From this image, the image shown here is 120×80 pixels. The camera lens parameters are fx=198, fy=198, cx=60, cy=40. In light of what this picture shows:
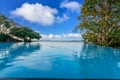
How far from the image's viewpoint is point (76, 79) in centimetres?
533

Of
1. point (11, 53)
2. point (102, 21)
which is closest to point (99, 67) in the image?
point (11, 53)

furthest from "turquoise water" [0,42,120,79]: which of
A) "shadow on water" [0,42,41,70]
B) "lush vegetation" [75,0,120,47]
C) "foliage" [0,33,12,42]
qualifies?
"foliage" [0,33,12,42]

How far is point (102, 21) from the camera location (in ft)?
65.9

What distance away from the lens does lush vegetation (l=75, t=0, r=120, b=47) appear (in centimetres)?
2014

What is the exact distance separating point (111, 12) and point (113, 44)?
391 centimetres

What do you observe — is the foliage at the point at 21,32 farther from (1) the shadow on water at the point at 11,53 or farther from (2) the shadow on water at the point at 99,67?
(2) the shadow on water at the point at 99,67

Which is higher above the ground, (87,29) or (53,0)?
(53,0)

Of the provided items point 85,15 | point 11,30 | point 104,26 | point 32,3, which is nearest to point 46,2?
point 32,3

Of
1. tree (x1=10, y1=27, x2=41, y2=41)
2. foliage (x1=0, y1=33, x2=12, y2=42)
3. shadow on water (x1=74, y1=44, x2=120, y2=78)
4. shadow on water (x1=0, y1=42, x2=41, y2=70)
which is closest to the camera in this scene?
shadow on water (x1=74, y1=44, x2=120, y2=78)

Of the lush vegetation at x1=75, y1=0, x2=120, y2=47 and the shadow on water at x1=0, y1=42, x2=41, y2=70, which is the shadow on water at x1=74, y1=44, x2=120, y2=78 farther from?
the lush vegetation at x1=75, y1=0, x2=120, y2=47

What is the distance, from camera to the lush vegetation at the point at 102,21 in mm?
20141

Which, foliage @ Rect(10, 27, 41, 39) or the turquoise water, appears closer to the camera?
the turquoise water

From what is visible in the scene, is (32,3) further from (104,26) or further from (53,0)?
(104,26)

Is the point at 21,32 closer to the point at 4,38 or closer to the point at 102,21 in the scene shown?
the point at 4,38
